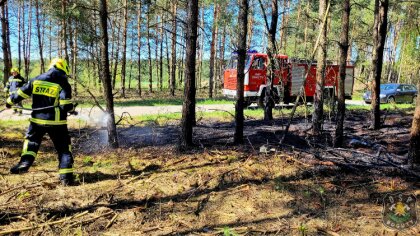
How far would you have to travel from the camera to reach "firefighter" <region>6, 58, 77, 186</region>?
499 centimetres

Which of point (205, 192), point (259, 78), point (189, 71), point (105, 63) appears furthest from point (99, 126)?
point (259, 78)

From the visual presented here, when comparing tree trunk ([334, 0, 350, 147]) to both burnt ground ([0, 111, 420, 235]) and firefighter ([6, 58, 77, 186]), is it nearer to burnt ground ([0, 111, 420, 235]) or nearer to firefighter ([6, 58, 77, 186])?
burnt ground ([0, 111, 420, 235])

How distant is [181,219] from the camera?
12.7 ft

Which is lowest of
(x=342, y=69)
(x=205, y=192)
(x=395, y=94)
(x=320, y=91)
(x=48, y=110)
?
(x=205, y=192)

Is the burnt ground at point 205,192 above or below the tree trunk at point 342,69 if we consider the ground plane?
below

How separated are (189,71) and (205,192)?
269cm

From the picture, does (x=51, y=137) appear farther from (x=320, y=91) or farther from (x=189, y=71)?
(x=320, y=91)

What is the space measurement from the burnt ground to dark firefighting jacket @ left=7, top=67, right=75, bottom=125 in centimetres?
100

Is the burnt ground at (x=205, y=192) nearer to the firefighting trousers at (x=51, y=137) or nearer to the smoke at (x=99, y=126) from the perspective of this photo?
the firefighting trousers at (x=51, y=137)

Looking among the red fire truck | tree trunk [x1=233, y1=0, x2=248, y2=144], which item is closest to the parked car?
the red fire truck

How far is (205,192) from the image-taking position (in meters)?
4.63

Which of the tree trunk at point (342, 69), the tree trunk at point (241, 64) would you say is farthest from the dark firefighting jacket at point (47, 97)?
the tree trunk at point (342, 69)

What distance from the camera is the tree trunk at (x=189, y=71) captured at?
6168 mm

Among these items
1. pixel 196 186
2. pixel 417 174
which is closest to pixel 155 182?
pixel 196 186
